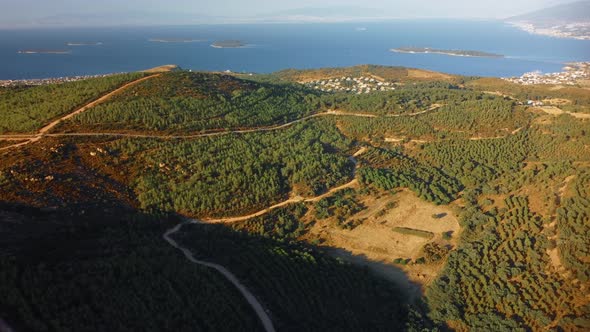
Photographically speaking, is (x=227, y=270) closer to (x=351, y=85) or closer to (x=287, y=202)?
(x=287, y=202)

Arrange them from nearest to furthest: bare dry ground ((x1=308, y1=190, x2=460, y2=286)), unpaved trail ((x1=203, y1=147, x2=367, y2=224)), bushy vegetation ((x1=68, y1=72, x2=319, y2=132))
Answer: bare dry ground ((x1=308, y1=190, x2=460, y2=286)) → unpaved trail ((x1=203, y1=147, x2=367, y2=224)) → bushy vegetation ((x1=68, y1=72, x2=319, y2=132))

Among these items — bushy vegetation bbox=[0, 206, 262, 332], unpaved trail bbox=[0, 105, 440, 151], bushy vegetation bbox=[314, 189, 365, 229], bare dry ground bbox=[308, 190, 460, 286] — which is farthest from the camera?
unpaved trail bbox=[0, 105, 440, 151]

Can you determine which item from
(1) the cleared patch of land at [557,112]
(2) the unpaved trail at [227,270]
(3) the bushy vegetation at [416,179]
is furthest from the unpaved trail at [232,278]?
(1) the cleared patch of land at [557,112]

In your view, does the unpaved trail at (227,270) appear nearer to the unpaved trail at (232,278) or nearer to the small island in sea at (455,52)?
the unpaved trail at (232,278)

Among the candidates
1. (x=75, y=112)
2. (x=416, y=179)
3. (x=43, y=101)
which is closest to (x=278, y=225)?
(x=416, y=179)

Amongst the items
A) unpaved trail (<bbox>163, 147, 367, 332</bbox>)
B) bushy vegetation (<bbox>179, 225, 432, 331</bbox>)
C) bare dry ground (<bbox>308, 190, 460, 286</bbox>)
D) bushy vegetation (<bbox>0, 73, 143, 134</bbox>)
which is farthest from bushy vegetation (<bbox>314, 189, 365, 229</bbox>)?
bushy vegetation (<bbox>0, 73, 143, 134</bbox>)

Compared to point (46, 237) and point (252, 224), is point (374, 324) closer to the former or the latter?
point (252, 224)

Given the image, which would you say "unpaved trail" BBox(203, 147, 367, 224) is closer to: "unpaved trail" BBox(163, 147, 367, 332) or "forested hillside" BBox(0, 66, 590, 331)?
"unpaved trail" BBox(163, 147, 367, 332)
